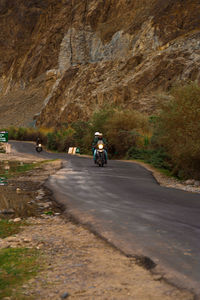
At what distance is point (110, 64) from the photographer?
1911 inches

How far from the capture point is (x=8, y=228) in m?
5.96

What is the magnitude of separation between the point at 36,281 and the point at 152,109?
34.6m

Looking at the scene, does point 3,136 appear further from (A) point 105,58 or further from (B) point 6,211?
Result: (A) point 105,58

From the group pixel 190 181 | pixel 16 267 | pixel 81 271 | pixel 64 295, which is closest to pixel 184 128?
pixel 190 181

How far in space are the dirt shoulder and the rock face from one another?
32333 mm

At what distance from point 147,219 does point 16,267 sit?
109 inches

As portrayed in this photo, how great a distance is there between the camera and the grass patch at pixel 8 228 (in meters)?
5.63

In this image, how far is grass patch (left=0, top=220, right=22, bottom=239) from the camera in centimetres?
563

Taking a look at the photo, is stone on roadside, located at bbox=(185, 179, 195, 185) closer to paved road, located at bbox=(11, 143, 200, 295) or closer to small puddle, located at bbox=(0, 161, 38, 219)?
paved road, located at bbox=(11, 143, 200, 295)

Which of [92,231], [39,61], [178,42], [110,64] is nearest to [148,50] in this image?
[178,42]

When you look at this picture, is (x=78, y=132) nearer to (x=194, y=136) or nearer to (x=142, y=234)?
(x=194, y=136)

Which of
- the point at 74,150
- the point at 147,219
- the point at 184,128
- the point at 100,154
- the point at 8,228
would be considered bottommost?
the point at 8,228

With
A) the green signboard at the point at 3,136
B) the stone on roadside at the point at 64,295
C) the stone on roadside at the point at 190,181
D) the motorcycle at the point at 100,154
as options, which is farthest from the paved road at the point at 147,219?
the green signboard at the point at 3,136

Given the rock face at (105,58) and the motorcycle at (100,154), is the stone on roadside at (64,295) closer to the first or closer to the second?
the motorcycle at (100,154)
